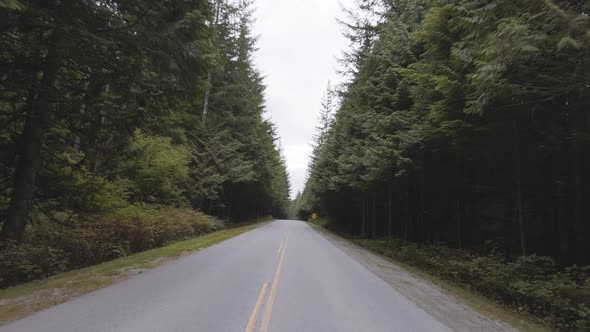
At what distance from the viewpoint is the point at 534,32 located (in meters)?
6.07

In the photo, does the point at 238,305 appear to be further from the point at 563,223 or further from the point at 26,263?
the point at 563,223

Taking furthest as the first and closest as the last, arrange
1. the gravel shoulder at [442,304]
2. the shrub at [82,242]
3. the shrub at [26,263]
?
the shrub at [82,242] → the shrub at [26,263] → the gravel shoulder at [442,304]

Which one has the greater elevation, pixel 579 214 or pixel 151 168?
pixel 151 168

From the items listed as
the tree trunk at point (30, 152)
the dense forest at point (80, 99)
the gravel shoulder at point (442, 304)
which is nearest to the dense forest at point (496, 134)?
the gravel shoulder at point (442, 304)

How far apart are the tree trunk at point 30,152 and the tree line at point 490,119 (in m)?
10.1

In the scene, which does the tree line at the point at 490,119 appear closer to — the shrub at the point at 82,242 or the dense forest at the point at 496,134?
the dense forest at the point at 496,134

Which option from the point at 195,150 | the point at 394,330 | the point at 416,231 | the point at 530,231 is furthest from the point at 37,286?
the point at 195,150

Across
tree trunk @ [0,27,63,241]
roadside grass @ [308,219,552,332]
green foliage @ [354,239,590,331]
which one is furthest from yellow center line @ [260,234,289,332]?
tree trunk @ [0,27,63,241]

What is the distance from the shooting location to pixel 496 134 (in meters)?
10.1

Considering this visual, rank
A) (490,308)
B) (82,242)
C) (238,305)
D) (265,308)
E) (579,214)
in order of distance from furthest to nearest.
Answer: (82,242), (579,214), (490,308), (238,305), (265,308)

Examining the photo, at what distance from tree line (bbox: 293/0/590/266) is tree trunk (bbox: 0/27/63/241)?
10.1m

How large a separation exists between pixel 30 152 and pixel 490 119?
1257cm

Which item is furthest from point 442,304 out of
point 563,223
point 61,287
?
point 61,287

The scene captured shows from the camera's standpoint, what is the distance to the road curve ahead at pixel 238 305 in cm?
520
